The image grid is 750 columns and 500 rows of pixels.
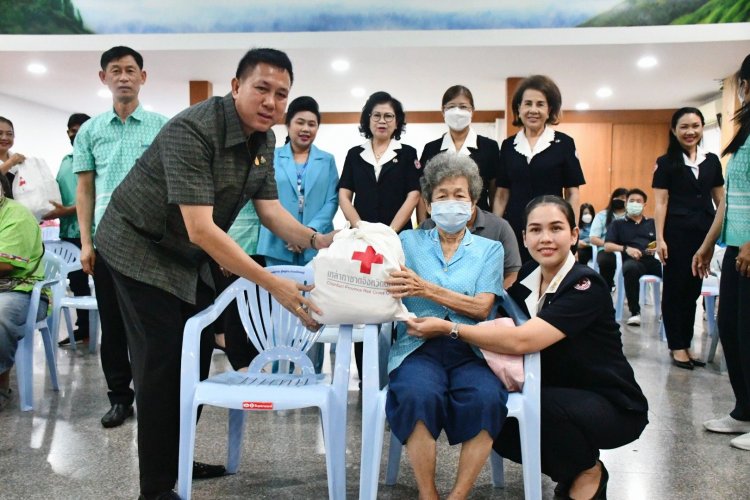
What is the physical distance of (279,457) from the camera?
2414 millimetres

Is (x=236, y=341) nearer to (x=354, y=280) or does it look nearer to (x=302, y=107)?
(x=302, y=107)

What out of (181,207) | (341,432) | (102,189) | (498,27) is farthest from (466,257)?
(498,27)

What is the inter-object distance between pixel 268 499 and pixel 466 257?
1.06m

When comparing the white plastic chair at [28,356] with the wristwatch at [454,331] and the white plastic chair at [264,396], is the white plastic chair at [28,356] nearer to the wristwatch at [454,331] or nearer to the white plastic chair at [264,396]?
the white plastic chair at [264,396]

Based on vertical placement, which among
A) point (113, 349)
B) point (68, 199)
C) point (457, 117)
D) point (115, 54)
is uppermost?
point (115, 54)

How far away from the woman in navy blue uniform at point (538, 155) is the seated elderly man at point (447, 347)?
3.20 feet

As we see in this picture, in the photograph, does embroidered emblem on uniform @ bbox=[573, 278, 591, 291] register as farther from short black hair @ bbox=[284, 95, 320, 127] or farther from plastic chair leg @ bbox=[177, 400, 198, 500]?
short black hair @ bbox=[284, 95, 320, 127]

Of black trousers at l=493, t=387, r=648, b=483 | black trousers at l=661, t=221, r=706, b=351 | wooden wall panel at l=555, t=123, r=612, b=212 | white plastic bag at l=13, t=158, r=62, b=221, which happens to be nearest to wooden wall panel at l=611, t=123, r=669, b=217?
wooden wall panel at l=555, t=123, r=612, b=212

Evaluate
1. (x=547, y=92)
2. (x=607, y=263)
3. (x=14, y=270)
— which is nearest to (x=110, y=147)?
(x=14, y=270)

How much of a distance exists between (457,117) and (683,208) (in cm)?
176

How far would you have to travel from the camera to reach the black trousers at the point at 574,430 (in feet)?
6.08

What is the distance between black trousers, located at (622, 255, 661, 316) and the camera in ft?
18.8

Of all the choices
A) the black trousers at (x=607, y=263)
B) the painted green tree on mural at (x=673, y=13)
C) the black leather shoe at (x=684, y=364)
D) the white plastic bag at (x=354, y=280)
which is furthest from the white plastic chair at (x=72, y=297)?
the painted green tree on mural at (x=673, y=13)

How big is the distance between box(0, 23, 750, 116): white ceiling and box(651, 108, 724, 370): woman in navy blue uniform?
11.0 ft
